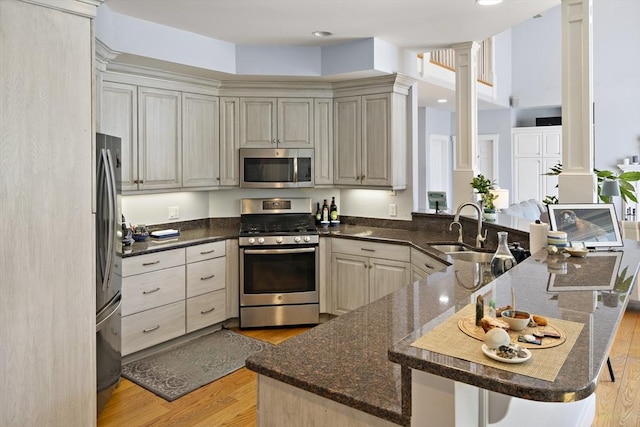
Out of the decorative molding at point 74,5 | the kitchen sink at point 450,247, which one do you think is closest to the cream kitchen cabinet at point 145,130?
Result: the decorative molding at point 74,5

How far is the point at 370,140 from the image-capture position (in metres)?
4.51

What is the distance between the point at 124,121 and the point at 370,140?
2.17m

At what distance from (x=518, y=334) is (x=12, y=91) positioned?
86.6 inches

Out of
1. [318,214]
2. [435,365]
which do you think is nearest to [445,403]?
[435,365]

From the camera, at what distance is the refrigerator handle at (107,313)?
2711 millimetres

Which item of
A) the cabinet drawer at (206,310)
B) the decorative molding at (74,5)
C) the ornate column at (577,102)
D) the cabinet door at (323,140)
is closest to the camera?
the decorative molding at (74,5)

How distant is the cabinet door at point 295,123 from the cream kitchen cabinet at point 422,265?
1557 millimetres

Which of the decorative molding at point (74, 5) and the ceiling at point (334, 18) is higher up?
the ceiling at point (334, 18)

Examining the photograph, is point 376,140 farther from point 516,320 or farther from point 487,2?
point 516,320

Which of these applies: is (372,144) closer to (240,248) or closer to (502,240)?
(240,248)

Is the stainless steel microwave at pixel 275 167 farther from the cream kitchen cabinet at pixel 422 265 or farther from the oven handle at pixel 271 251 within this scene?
the cream kitchen cabinet at pixel 422 265

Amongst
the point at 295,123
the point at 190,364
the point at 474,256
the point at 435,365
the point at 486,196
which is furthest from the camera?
the point at 295,123

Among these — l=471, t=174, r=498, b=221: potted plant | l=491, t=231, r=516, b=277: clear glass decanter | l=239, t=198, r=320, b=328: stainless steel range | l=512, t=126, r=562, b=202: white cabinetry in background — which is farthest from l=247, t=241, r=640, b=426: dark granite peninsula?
l=512, t=126, r=562, b=202: white cabinetry in background

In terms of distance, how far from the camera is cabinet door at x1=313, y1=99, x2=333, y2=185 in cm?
464
